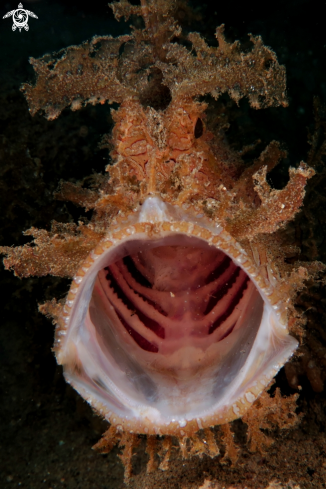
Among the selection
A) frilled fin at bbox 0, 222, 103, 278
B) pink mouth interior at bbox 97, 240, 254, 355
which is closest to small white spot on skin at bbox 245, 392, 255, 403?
pink mouth interior at bbox 97, 240, 254, 355

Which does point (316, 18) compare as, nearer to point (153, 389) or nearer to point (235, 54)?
point (235, 54)

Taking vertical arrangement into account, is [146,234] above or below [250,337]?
above

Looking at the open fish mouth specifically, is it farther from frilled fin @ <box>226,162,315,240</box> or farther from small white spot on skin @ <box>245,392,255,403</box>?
frilled fin @ <box>226,162,315,240</box>

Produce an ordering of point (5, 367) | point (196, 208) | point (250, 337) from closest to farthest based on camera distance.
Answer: point (196, 208) < point (250, 337) < point (5, 367)

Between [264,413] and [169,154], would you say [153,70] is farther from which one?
[264,413]

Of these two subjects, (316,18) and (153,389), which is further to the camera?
(316,18)

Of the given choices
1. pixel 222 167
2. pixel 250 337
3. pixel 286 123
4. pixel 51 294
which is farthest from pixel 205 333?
pixel 286 123

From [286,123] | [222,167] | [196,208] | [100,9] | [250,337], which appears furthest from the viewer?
[100,9]
